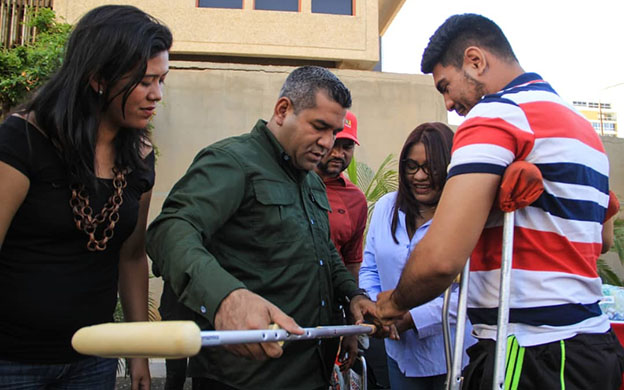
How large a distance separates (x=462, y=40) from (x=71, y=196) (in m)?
1.55

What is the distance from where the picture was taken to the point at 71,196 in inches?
70.4

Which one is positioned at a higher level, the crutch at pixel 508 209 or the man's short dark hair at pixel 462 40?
the man's short dark hair at pixel 462 40

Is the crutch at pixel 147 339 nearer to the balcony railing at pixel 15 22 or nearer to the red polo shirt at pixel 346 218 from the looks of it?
the red polo shirt at pixel 346 218

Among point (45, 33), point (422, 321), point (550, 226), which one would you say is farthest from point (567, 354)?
point (45, 33)

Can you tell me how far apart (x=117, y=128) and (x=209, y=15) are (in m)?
8.42

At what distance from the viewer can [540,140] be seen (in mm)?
1603

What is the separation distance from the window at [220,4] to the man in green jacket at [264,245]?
840 centimetres

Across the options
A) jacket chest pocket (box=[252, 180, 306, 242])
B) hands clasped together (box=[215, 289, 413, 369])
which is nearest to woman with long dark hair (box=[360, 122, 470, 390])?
jacket chest pocket (box=[252, 180, 306, 242])

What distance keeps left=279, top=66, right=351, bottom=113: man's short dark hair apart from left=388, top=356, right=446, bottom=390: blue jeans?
1.51 metres

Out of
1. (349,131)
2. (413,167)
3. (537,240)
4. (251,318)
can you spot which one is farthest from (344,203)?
(251,318)

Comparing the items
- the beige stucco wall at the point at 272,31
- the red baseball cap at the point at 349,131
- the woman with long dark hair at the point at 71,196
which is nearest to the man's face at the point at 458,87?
the woman with long dark hair at the point at 71,196

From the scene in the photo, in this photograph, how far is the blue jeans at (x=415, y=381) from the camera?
272 centimetres

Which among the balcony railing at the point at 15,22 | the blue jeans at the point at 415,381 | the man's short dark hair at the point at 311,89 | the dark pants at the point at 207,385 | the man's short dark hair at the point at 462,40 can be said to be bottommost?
the blue jeans at the point at 415,381

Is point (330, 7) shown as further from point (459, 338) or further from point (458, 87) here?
point (459, 338)
